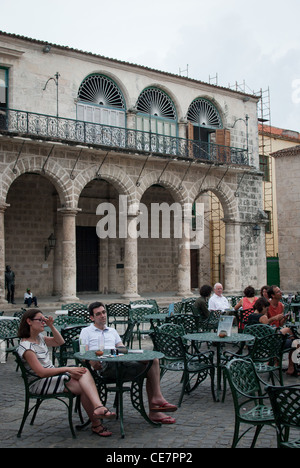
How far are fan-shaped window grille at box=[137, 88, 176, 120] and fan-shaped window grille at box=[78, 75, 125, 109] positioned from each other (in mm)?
976

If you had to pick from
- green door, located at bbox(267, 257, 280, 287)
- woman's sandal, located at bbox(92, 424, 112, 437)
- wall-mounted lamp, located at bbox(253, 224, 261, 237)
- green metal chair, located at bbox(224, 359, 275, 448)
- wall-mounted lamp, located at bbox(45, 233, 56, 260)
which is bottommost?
woman's sandal, located at bbox(92, 424, 112, 437)

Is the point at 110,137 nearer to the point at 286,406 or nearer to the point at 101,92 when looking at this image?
the point at 101,92

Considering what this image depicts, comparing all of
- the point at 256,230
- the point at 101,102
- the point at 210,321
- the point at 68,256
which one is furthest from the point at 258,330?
the point at 256,230

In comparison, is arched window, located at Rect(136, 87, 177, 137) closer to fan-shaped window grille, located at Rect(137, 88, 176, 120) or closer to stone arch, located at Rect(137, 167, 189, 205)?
fan-shaped window grille, located at Rect(137, 88, 176, 120)

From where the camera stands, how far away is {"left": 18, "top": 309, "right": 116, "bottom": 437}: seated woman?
17.0 ft

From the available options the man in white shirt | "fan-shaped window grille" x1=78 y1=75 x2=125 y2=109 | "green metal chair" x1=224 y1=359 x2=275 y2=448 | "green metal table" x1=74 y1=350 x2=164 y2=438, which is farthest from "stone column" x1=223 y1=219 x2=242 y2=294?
"green metal chair" x1=224 y1=359 x2=275 y2=448

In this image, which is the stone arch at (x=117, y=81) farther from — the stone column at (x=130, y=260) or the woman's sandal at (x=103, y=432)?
the woman's sandal at (x=103, y=432)

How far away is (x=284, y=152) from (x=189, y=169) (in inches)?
281

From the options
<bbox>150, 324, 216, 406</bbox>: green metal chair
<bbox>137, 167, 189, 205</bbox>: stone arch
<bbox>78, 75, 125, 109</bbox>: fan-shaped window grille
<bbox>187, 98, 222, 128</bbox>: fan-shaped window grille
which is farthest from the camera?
<bbox>187, 98, 222, 128</bbox>: fan-shaped window grille

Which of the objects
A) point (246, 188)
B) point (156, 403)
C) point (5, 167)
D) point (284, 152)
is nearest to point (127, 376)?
point (156, 403)

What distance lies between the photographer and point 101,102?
734 inches

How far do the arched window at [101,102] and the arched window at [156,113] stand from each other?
84 centimetres
